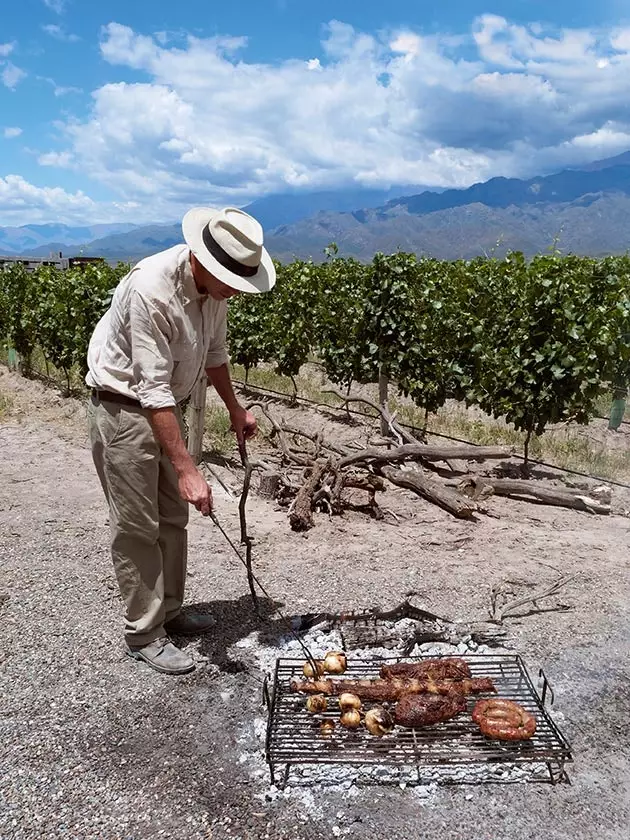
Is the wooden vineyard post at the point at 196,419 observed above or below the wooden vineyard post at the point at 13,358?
above

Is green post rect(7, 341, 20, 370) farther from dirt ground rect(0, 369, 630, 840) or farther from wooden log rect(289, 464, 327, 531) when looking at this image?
wooden log rect(289, 464, 327, 531)

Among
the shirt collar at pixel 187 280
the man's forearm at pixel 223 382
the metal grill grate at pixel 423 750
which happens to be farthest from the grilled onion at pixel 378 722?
the shirt collar at pixel 187 280

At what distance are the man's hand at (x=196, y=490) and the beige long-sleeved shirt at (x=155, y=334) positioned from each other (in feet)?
1.22

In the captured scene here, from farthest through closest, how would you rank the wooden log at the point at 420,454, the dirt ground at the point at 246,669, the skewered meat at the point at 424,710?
the wooden log at the point at 420,454, the skewered meat at the point at 424,710, the dirt ground at the point at 246,669

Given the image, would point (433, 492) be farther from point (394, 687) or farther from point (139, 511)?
point (139, 511)

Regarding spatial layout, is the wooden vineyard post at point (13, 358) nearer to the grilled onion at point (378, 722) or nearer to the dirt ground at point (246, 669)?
the dirt ground at point (246, 669)

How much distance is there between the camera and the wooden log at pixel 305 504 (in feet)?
19.8

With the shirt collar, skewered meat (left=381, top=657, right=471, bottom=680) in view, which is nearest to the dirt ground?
skewered meat (left=381, top=657, right=471, bottom=680)

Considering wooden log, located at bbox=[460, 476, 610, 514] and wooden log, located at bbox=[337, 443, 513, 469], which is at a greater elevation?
wooden log, located at bbox=[337, 443, 513, 469]

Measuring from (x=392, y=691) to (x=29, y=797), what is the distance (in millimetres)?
1750

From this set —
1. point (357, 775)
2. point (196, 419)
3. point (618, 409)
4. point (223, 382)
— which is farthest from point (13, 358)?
point (357, 775)

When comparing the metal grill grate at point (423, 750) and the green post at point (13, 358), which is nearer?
the metal grill grate at point (423, 750)

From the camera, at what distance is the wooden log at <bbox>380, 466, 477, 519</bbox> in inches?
252

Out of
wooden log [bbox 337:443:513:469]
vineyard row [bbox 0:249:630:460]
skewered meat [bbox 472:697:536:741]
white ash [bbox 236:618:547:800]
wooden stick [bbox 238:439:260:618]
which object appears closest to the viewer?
white ash [bbox 236:618:547:800]
